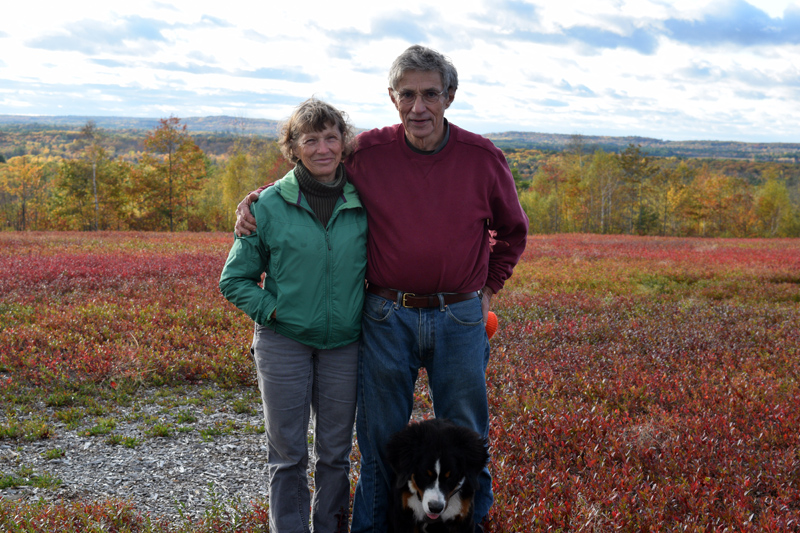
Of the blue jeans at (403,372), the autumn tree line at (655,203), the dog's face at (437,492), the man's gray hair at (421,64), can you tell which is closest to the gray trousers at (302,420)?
the blue jeans at (403,372)

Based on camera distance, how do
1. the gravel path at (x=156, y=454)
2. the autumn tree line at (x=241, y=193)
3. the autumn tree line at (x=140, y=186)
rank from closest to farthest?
the gravel path at (x=156, y=454) → the autumn tree line at (x=140, y=186) → the autumn tree line at (x=241, y=193)

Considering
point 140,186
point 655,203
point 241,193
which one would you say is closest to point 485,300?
point 140,186

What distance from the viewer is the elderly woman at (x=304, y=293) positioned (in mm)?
3166

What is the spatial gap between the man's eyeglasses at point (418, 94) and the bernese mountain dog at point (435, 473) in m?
1.92

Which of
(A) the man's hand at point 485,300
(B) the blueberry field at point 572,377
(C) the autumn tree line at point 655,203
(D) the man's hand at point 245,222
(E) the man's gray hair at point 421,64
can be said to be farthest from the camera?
(C) the autumn tree line at point 655,203

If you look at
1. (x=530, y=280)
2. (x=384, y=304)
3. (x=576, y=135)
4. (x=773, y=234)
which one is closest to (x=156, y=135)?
(x=530, y=280)

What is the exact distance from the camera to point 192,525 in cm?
395

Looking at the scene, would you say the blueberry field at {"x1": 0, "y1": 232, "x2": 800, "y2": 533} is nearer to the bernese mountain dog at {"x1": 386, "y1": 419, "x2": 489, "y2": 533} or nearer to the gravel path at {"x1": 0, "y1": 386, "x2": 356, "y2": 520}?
the gravel path at {"x1": 0, "y1": 386, "x2": 356, "y2": 520}

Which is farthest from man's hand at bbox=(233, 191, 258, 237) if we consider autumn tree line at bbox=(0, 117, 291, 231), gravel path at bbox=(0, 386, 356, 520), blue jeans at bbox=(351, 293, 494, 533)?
autumn tree line at bbox=(0, 117, 291, 231)

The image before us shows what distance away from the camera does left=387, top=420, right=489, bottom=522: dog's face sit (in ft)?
9.90

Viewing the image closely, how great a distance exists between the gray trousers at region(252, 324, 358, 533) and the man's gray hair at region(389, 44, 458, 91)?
1.70 meters

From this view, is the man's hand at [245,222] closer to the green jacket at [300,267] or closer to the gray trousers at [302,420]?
the green jacket at [300,267]

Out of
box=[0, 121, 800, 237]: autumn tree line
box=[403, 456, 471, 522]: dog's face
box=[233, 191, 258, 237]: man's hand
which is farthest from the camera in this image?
box=[0, 121, 800, 237]: autumn tree line

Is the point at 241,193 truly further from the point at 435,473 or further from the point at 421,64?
the point at 435,473
